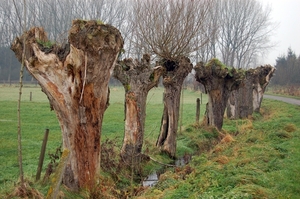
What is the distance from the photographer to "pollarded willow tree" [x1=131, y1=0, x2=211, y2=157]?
12016 mm

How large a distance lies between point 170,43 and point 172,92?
5.63 feet

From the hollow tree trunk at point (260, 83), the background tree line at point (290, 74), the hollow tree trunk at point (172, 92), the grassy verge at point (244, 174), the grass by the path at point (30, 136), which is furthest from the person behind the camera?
the background tree line at point (290, 74)

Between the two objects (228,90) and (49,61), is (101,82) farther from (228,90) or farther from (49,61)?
(228,90)

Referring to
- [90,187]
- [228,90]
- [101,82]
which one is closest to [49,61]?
[101,82]

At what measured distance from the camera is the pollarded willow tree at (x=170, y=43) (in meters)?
12.0

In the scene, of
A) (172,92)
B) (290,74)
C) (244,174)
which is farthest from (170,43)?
(290,74)

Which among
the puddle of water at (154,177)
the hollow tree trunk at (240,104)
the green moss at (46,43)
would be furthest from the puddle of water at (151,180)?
the hollow tree trunk at (240,104)

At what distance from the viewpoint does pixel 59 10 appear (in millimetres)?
55250

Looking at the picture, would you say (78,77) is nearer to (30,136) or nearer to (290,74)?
(30,136)

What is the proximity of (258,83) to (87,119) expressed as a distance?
1900 cm

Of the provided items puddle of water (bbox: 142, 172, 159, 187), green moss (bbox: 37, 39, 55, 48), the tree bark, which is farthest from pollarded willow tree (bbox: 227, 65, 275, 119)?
green moss (bbox: 37, 39, 55, 48)

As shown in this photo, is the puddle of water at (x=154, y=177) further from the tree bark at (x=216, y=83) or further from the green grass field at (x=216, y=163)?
the tree bark at (x=216, y=83)

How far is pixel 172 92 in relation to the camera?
39.8 feet

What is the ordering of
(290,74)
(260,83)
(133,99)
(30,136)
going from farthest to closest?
(290,74) → (260,83) → (30,136) → (133,99)
